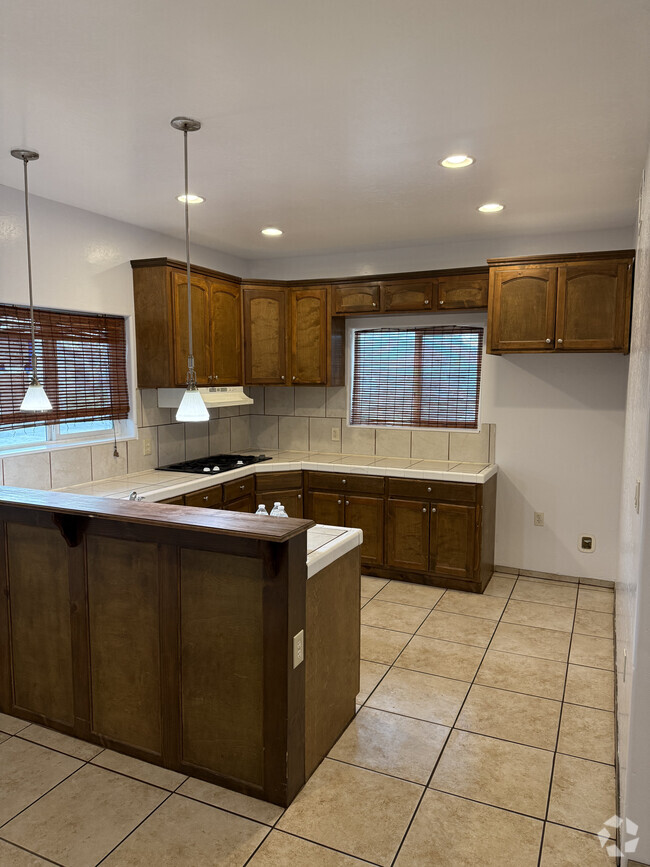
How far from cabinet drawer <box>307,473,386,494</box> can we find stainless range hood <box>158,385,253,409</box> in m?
0.90

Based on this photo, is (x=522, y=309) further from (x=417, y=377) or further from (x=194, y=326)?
(x=194, y=326)

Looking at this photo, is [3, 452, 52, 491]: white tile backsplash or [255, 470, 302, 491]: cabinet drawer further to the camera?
[255, 470, 302, 491]: cabinet drawer

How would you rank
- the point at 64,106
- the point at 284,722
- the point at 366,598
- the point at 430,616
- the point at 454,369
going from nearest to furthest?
the point at 284,722 < the point at 64,106 < the point at 430,616 < the point at 366,598 < the point at 454,369

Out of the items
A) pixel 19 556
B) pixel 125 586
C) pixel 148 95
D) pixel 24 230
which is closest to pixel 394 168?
pixel 148 95

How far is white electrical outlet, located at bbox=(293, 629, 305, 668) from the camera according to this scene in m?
2.17

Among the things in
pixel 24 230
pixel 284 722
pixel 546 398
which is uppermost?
pixel 24 230

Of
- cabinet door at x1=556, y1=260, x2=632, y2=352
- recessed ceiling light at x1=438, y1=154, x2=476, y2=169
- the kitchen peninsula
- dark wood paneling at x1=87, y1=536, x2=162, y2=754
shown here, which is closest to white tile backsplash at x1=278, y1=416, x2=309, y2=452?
cabinet door at x1=556, y1=260, x2=632, y2=352

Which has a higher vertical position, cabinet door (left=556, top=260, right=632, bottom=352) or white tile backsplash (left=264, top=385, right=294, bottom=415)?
cabinet door (left=556, top=260, right=632, bottom=352)

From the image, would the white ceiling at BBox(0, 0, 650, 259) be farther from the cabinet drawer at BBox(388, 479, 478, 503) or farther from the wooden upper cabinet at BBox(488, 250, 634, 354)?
the cabinet drawer at BBox(388, 479, 478, 503)

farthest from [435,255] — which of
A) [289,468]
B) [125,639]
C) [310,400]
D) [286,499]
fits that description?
[125,639]

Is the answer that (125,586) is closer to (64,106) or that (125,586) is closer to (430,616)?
(64,106)

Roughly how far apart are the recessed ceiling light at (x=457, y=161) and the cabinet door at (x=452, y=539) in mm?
2402

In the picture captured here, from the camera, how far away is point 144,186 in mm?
3342

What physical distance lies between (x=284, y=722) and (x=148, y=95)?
242cm
